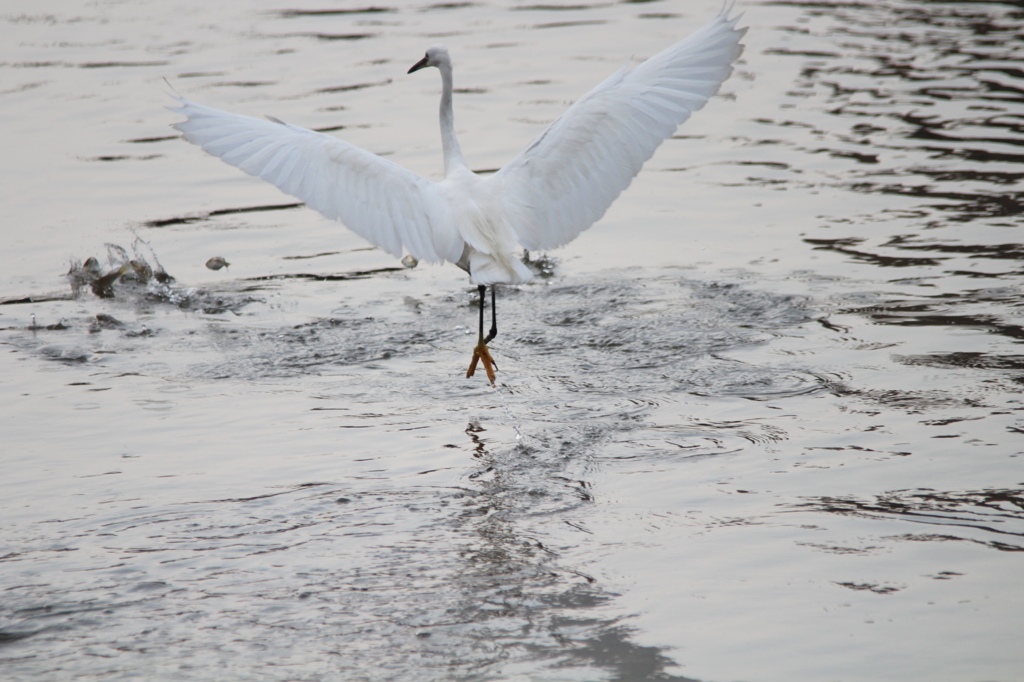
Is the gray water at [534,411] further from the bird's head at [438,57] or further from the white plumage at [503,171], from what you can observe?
the bird's head at [438,57]

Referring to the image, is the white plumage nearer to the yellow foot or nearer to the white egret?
the white egret

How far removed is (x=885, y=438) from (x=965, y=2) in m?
12.1

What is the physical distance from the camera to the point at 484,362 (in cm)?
621

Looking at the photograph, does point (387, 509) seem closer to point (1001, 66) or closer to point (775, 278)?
point (775, 278)

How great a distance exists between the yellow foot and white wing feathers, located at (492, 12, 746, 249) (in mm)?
684

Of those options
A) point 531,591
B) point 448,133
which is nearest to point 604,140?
point 448,133

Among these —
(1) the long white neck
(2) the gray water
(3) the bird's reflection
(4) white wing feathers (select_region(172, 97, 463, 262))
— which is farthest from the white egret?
(3) the bird's reflection

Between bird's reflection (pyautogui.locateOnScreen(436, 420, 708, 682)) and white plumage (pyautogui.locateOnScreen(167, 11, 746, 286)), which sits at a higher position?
white plumage (pyautogui.locateOnScreen(167, 11, 746, 286))

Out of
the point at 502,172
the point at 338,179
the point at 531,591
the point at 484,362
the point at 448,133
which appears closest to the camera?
the point at 531,591

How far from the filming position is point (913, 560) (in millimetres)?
4355

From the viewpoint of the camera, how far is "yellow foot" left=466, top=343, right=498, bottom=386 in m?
6.14

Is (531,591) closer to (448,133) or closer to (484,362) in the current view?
(484,362)

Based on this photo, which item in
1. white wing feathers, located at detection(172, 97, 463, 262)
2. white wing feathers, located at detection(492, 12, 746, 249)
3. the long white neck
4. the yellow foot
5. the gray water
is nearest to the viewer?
the gray water

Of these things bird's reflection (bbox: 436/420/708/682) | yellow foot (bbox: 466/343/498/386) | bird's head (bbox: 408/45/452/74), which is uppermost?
bird's head (bbox: 408/45/452/74)
